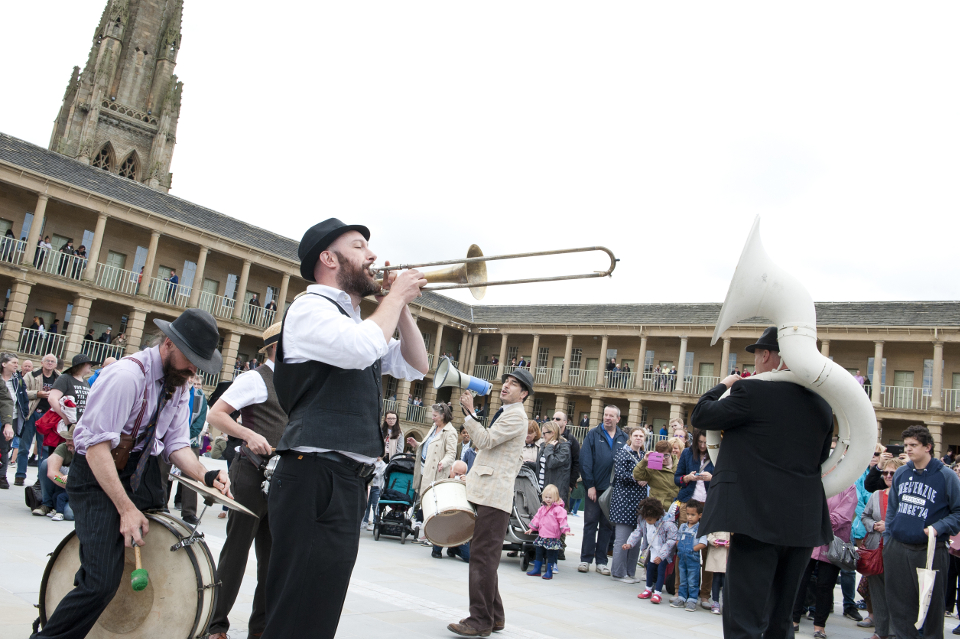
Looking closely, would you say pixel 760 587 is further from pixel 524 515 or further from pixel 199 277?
pixel 199 277

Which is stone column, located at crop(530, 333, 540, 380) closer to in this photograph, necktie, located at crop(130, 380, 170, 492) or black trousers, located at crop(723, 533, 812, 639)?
black trousers, located at crop(723, 533, 812, 639)

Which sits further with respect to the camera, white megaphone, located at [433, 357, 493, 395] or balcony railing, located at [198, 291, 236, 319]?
balcony railing, located at [198, 291, 236, 319]

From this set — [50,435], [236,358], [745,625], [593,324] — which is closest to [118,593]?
[745,625]

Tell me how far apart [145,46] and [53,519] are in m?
53.1

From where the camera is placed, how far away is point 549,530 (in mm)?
7930

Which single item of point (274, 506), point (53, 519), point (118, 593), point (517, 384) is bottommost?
point (53, 519)

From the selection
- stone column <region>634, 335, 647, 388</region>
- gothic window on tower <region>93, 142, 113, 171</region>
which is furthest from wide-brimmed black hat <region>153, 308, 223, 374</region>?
gothic window on tower <region>93, 142, 113, 171</region>

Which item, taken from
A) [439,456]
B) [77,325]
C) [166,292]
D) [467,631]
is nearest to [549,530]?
[439,456]

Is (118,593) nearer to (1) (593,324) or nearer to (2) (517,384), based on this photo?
(2) (517,384)

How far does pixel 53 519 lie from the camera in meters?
7.52

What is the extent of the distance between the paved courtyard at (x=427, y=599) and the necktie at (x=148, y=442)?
4.33 ft

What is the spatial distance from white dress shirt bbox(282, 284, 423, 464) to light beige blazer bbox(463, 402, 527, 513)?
8.53 feet

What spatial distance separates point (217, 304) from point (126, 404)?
30.7 meters

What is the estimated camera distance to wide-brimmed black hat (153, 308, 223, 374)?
122 inches
